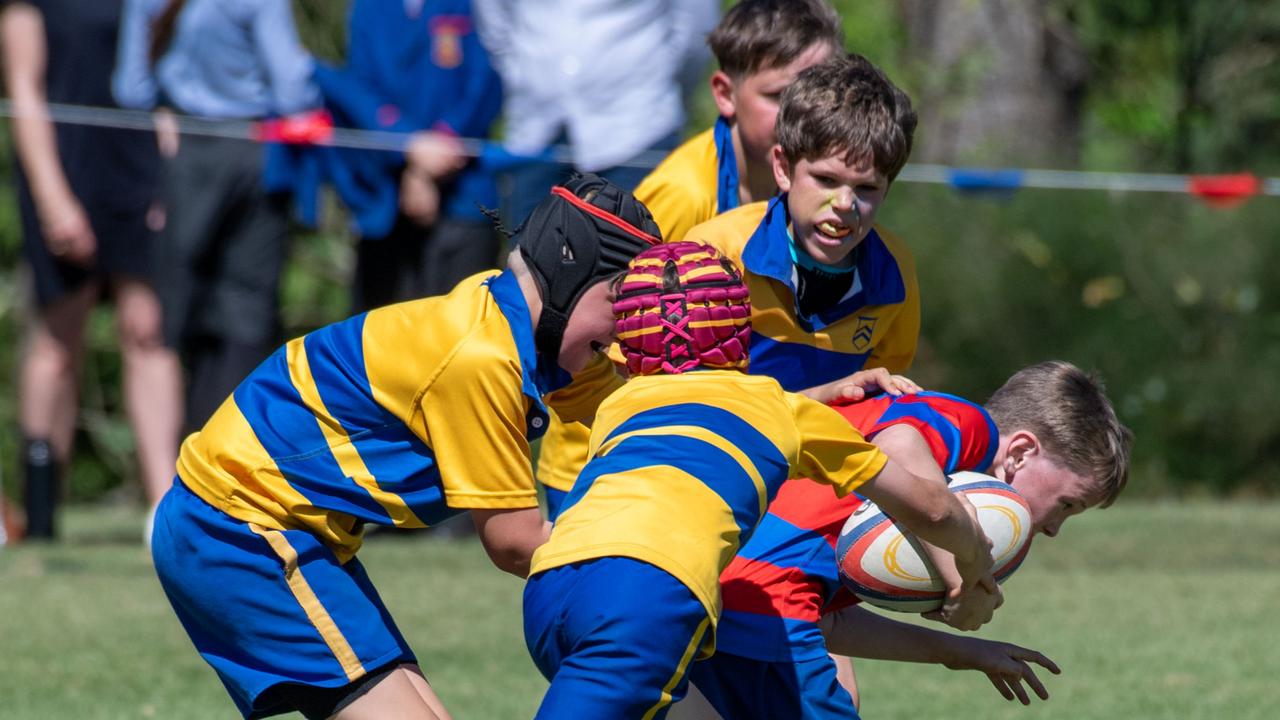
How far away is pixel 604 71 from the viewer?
7.82 meters

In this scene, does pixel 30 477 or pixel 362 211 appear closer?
pixel 30 477

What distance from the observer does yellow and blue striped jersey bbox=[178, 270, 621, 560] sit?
355 centimetres

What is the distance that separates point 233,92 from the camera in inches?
344

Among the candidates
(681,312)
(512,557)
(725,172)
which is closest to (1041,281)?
(725,172)

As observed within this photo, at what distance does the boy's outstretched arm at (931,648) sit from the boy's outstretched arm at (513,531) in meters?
0.81

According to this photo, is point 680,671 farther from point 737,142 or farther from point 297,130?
point 297,130

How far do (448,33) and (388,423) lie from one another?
17.3 feet

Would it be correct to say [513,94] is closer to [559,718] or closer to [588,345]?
[588,345]

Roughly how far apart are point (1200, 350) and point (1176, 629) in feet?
14.5

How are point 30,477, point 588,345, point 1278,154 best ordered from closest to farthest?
point 588,345 → point 30,477 → point 1278,154

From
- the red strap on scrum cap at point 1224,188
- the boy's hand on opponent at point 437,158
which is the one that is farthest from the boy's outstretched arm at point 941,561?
the red strap on scrum cap at point 1224,188

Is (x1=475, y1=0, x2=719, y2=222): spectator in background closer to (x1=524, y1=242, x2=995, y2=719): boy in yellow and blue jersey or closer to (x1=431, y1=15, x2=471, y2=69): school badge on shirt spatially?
(x1=431, y1=15, x2=471, y2=69): school badge on shirt

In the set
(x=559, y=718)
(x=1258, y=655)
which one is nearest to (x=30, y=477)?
(x=1258, y=655)

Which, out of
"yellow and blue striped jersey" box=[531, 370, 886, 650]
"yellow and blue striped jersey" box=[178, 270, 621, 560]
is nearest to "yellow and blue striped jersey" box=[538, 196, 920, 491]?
"yellow and blue striped jersey" box=[178, 270, 621, 560]
